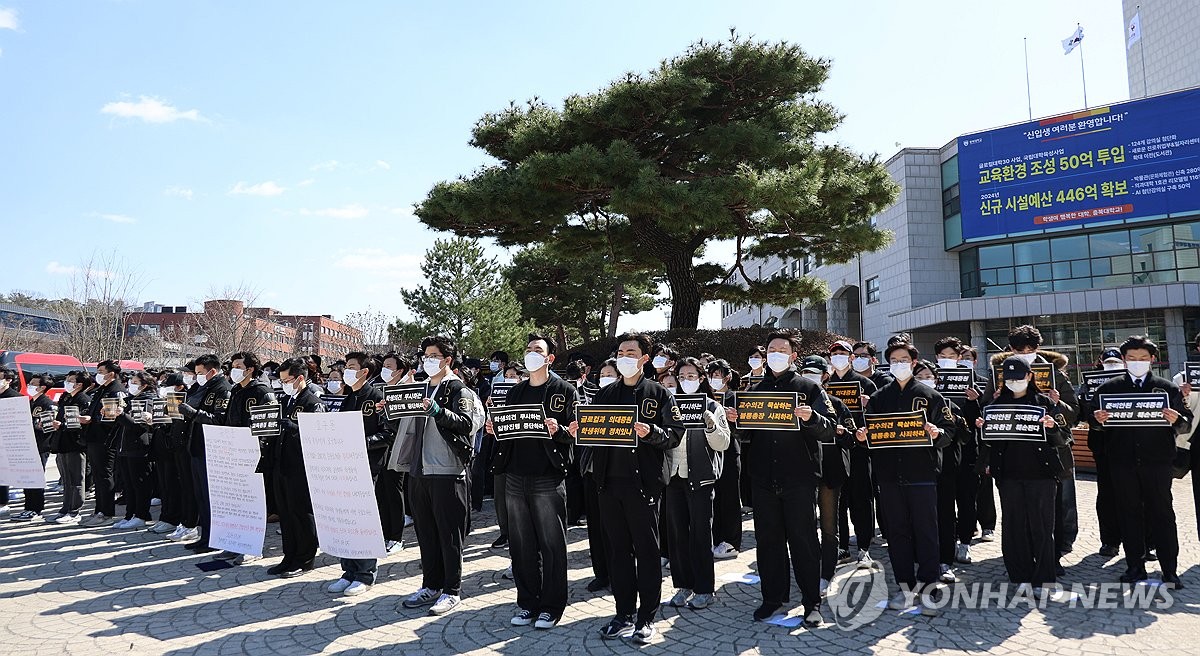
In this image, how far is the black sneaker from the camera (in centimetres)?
520

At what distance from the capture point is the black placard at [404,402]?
19.6 ft

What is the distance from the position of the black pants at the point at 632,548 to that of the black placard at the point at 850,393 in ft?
8.59

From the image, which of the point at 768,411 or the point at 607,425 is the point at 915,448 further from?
the point at 607,425

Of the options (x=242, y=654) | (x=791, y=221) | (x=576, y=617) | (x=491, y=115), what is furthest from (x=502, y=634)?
(x=491, y=115)

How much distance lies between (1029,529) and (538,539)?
406 centimetres

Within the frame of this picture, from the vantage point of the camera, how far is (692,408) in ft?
18.2

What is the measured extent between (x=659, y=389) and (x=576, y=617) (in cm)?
195

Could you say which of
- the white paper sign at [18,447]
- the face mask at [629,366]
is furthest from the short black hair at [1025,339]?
the white paper sign at [18,447]

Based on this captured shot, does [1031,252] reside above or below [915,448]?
above

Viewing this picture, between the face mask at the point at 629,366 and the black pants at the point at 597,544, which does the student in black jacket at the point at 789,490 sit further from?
the black pants at the point at 597,544

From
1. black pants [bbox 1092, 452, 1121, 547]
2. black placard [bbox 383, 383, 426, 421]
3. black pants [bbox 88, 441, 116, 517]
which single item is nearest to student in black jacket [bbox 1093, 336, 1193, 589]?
black pants [bbox 1092, 452, 1121, 547]

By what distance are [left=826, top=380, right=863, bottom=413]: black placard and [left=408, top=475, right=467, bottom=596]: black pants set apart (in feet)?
11.8

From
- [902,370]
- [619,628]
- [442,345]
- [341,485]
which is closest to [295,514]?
[341,485]

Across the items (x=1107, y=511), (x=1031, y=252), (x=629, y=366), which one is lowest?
(x=1107, y=511)
